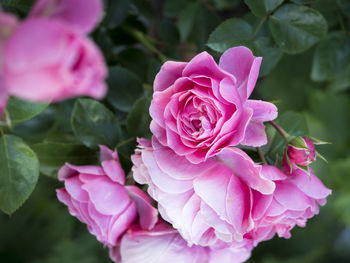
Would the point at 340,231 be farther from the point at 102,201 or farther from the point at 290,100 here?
the point at 102,201

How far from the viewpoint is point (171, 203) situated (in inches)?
12.2

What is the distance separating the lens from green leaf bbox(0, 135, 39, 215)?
33 cm

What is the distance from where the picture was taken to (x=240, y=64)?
0.30 m

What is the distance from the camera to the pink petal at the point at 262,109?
11.5 inches

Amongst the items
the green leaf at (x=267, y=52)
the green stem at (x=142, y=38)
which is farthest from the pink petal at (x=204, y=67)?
the green stem at (x=142, y=38)

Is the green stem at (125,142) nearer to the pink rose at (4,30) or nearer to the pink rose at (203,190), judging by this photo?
the pink rose at (203,190)

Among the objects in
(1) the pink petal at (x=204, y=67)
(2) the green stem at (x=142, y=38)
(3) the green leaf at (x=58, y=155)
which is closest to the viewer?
(1) the pink petal at (x=204, y=67)

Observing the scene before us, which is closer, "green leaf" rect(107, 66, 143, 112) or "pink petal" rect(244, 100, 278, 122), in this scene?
"pink petal" rect(244, 100, 278, 122)

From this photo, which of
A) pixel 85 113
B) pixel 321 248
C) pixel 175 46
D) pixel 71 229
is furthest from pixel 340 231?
pixel 85 113

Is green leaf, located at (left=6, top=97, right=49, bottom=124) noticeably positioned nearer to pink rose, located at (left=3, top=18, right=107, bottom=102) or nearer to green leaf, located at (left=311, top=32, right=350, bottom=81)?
pink rose, located at (left=3, top=18, right=107, bottom=102)

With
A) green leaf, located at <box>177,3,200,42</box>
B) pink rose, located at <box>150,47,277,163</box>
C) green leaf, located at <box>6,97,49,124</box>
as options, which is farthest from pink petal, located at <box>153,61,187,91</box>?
green leaf, located at <box>177,3,200,42</box>

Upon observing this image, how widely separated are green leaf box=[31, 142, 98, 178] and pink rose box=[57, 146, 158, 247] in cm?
4

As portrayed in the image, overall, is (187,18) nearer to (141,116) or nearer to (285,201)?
(141,116)

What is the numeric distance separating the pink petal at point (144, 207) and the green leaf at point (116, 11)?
0.68ft
